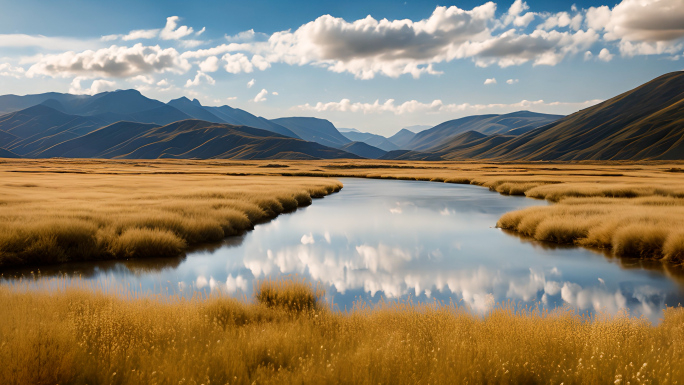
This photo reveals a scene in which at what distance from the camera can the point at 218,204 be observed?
2980cm

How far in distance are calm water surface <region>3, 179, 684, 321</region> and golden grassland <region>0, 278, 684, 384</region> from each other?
3704 millimetres

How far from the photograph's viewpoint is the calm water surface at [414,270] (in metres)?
13.6

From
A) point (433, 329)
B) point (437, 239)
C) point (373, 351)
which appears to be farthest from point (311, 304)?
point (437, 239)

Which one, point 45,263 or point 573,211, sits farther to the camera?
point 573,211

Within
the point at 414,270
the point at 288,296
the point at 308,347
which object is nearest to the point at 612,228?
the point at 414,270

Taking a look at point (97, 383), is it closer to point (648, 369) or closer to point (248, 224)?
point (648, 369)

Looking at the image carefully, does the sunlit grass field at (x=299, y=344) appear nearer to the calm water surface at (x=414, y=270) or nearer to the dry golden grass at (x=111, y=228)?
the calm water surface at (x=414, y=270)

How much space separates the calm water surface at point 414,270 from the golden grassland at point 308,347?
3.70 m

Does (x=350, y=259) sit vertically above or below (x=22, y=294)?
below

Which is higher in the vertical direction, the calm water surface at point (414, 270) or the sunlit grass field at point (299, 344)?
the sunlit grass field at point (299, 344)

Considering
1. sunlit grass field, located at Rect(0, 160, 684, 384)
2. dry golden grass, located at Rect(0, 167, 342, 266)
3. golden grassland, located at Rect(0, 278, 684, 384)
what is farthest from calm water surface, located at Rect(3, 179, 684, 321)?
golden grassland, located at Rect(0, 278, 684, 384)

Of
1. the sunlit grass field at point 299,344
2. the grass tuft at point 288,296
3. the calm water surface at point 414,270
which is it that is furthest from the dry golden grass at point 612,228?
the grass tuft at point 288,296

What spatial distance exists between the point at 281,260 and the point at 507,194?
1561 inches

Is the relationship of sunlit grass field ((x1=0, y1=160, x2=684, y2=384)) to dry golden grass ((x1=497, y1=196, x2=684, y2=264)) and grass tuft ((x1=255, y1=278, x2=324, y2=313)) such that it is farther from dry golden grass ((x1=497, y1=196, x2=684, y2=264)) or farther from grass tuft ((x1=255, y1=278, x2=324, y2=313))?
dry golden grass ((x1=497, y1=196, x2=684, y2=264))
